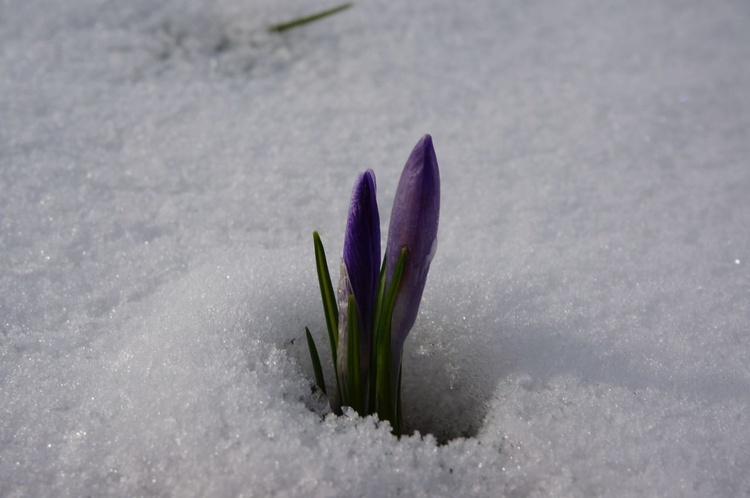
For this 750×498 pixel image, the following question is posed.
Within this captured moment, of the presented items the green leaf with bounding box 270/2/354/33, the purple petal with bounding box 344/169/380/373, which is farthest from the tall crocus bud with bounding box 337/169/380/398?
the green leaf with bounding box 270/2/354/33

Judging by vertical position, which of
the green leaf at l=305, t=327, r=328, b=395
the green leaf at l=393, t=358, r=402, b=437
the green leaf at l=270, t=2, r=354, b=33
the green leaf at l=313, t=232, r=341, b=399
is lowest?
the green leaf at l=393, t=358, r=402, b=437

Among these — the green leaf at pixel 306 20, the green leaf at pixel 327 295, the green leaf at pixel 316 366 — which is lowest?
the green leaf at pixel 316 366

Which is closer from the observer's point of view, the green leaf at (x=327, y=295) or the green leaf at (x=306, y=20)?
the green leaf at (x=327, y=295)

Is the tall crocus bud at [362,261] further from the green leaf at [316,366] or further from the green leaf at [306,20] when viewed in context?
the green leaf at [306,20]

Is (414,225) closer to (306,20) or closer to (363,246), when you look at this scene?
(363,246)

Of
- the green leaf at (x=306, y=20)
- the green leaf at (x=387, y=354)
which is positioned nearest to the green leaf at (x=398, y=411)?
the green leaf at (x=387, y=354)

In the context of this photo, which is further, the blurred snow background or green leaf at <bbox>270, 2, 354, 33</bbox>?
green leaf at <bbox>270, 2, 354, 33</bbox>

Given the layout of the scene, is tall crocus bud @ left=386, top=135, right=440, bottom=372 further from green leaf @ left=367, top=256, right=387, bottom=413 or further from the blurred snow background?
the blurred snow background
